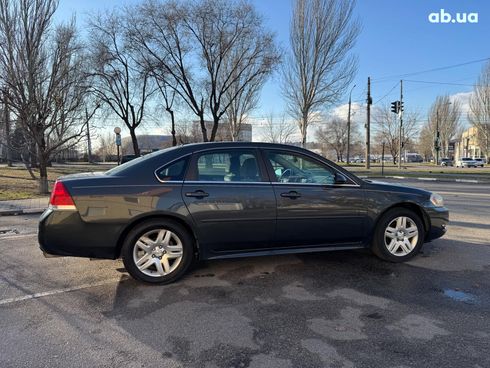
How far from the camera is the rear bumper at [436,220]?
5.01m

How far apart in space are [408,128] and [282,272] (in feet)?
228

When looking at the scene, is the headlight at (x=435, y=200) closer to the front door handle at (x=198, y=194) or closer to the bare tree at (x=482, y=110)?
the front door handle at (x=198, y=194)

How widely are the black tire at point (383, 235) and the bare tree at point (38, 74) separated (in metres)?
12.0

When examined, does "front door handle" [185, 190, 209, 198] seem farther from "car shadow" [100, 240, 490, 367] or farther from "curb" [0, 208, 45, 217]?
"curb" [0, 208, 45, 217]

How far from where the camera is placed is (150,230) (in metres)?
4.08

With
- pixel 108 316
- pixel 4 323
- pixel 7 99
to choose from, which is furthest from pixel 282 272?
pixel 7 99

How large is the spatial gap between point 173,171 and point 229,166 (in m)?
0.66

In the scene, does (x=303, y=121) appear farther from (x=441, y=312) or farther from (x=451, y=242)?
(x=441, y=312)

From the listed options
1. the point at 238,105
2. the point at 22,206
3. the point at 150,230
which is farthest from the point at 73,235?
the point at 238,105

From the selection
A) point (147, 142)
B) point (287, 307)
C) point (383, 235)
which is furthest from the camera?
point (147, 142)

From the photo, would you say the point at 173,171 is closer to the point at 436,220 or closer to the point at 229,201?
the point at 229,201

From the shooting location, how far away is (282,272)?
14.9 feet

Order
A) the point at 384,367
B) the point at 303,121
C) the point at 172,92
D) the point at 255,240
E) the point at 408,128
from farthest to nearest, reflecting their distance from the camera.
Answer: the point at 408,128
the point at 172,92
the point at 303,121
the point at 255,240
the point at 384,367

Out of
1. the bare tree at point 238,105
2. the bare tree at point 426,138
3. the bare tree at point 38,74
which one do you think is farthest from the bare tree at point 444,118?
the bare tree at point 38,74
